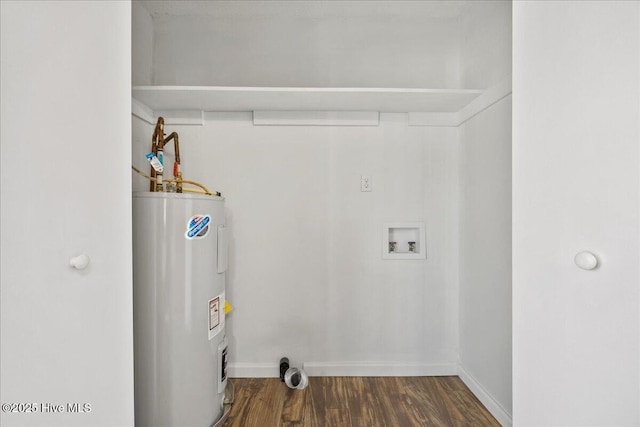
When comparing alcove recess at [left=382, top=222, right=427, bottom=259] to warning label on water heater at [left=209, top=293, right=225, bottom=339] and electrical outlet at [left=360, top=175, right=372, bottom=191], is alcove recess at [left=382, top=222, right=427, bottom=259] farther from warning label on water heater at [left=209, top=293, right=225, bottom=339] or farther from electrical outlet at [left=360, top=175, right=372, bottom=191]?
warning label on water heater at [left=209, top=293, right=225, bottom=339]

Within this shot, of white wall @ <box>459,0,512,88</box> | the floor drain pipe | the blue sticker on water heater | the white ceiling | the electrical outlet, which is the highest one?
the white ceiling

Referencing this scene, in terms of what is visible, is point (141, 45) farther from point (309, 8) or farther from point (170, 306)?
point (170, 306)

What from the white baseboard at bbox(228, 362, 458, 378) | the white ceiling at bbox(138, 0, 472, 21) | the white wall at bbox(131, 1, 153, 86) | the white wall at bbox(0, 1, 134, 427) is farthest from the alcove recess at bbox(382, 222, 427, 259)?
the white wall at bbox(131, 1, 153, 86)

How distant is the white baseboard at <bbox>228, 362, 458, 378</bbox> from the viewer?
1.90 meters

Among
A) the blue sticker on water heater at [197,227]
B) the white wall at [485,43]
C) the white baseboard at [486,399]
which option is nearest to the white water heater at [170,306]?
the blue sticker on water heater at [197,227]

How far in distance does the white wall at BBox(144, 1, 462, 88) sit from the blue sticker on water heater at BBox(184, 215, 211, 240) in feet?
3.49

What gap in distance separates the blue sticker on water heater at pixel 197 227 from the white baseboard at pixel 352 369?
1.05m

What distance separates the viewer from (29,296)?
0.67 metres

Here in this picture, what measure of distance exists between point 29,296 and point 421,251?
1.81m

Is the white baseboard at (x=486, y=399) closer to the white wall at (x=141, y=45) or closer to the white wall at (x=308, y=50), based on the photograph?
the white wall at (x=308, y=50)

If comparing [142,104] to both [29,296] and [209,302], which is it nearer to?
[209,302]

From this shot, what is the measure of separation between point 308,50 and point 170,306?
5.56 feet
